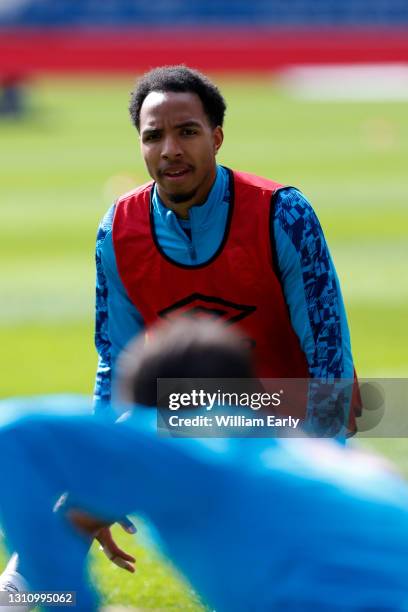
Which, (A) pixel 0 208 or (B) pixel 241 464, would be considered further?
(A) pixel 0 208

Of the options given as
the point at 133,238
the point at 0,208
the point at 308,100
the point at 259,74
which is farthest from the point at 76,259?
the point at 259,74

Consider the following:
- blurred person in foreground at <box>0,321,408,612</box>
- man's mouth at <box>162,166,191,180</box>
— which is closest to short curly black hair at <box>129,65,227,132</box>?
man's mouth at <box>162,166,191,180</box>

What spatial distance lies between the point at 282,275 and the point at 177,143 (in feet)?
1.94

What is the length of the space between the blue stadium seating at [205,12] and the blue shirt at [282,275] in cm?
3649

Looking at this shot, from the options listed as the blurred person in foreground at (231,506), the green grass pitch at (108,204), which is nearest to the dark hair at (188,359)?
the blurred person in foreground at (231,506)

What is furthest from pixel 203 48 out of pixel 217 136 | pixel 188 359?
pixel 188 359

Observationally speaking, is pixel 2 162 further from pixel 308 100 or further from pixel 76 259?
pixel 308 100

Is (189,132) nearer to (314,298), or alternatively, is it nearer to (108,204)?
(314,298)

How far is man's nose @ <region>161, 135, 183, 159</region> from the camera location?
15.7 feet

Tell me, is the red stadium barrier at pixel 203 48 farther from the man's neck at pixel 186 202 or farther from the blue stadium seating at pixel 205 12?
the man's neck at pixel 186 202

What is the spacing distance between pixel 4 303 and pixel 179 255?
801 centimetres

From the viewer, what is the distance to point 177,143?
480 centimetres

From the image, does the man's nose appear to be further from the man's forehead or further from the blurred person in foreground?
the blurred person in foreground

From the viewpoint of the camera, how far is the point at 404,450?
24.8 ft
